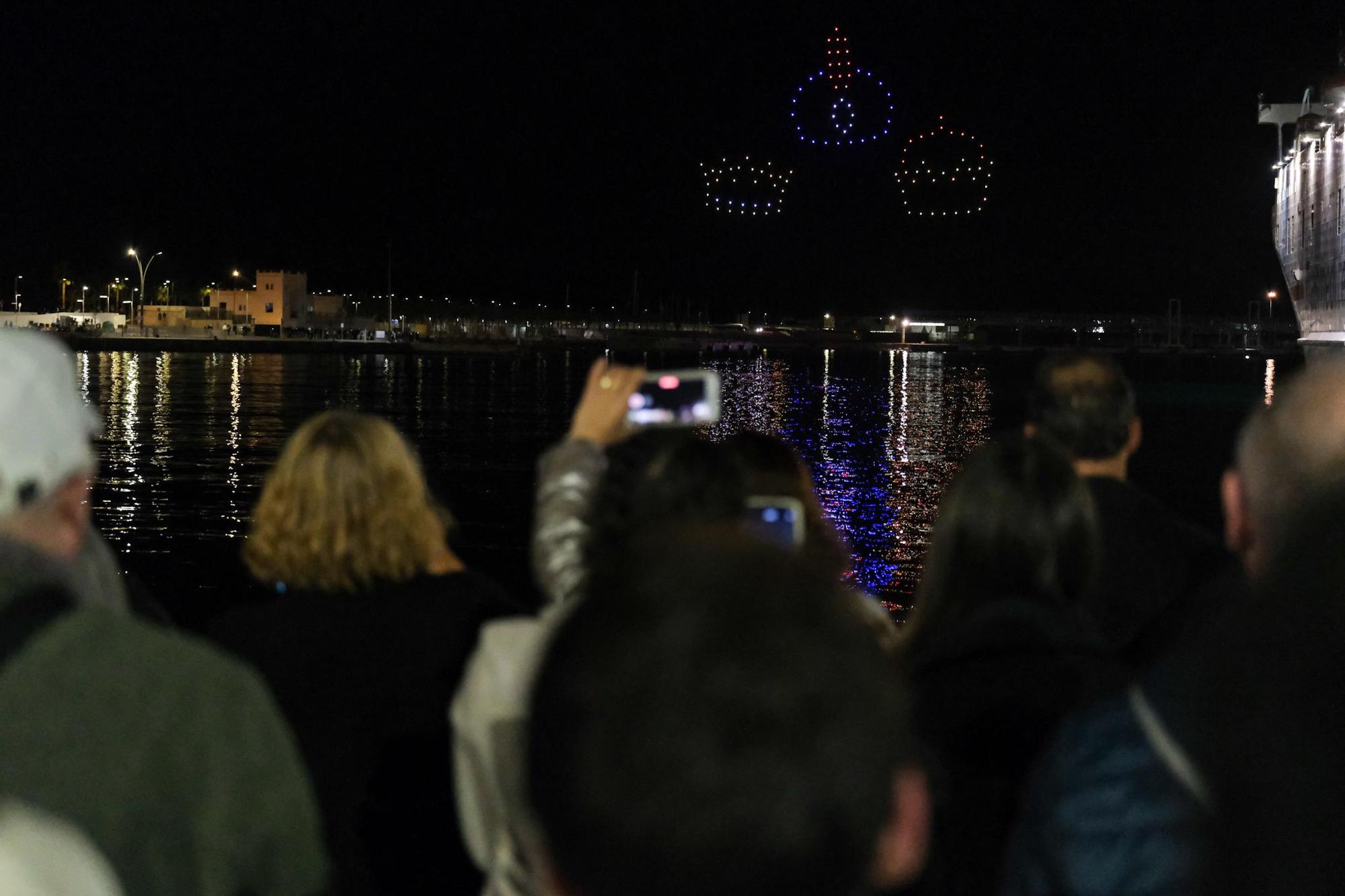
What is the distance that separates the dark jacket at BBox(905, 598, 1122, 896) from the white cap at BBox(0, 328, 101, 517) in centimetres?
162

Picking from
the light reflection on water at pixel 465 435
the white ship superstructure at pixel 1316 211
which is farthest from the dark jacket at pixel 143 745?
the white ship superstructure at pixel 1316 211

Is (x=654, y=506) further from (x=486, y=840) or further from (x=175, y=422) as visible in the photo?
(x=175, y=422)

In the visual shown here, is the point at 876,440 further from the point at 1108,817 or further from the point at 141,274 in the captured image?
the point at 141,274

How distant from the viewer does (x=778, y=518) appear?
8.52 feet

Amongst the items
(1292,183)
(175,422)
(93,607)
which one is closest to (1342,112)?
(1292,183)

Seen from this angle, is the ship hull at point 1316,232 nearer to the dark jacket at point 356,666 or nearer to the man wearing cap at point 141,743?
the dark jacket at point 356,666

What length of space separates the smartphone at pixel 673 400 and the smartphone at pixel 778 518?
104 cm

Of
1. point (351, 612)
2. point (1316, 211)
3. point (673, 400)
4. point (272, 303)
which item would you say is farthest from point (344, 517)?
point (272, 303)

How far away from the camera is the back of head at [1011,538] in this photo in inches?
111

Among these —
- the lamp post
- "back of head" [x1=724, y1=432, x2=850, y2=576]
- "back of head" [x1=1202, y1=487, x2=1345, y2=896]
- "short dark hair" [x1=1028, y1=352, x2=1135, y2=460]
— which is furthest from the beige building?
"back of head" [x1=1202, y1=487, x2=1345, y2=896]

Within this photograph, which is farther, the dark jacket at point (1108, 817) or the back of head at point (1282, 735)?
the dark jacket at point (1108, 817)

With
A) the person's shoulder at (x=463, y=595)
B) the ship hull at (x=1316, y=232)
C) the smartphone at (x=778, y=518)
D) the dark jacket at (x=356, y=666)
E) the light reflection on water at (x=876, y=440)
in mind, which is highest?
the ship hull at (x=1316, y=232)

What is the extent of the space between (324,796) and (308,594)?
503mm

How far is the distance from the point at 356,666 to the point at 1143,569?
220cm
